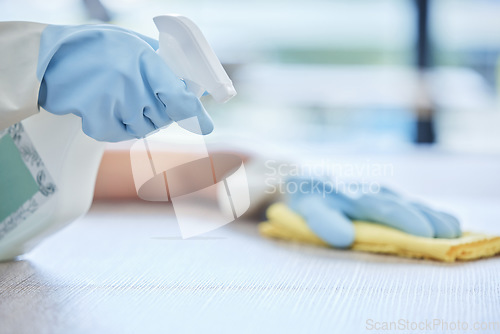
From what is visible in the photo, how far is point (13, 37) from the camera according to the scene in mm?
608

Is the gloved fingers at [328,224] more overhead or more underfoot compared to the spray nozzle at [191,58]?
more underfoot

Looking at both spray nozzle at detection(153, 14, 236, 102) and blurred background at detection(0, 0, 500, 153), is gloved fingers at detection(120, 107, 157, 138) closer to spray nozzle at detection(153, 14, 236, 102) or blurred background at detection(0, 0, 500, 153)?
spray nozzle at detection(153, 14, 236, 102)

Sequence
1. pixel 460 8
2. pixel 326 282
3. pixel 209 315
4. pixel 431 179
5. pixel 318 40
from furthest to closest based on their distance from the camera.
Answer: pixel 318 40 < pixel 460 8 < pixel 431 179 < pixel 326 282 < pixel 209 315

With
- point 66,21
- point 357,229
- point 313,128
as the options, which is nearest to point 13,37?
point 357,229

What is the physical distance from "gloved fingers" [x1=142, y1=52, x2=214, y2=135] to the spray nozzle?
0.11 ft

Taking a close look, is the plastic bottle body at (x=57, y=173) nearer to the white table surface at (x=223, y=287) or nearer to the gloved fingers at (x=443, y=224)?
the white table surface at (x=223, y=287)

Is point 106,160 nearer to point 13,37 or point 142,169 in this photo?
point 142,169

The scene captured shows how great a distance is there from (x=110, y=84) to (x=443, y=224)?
1.77ft

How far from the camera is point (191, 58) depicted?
610 mm

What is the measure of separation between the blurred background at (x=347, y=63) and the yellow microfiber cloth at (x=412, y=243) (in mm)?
1304

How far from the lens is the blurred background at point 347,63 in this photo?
7.11 ft

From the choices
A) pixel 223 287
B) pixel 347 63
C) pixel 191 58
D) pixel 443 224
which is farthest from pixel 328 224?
pixel 347 63

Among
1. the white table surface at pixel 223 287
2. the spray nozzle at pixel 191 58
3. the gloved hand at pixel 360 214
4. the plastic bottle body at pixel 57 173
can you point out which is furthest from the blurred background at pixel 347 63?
the spray nozzle at pixel 191 58

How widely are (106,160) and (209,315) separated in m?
0.89
